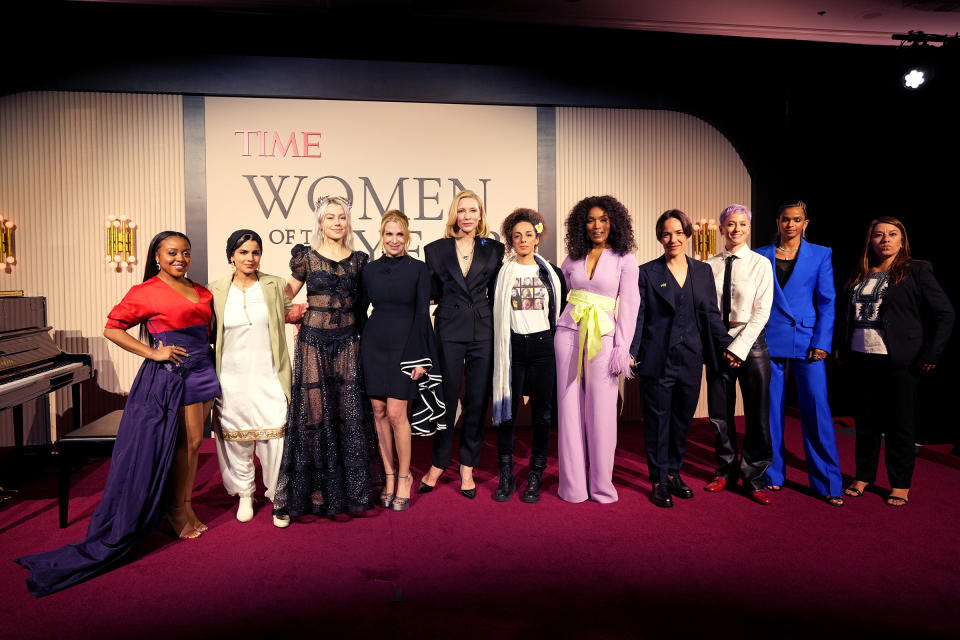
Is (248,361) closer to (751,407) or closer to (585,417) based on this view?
(585,417)

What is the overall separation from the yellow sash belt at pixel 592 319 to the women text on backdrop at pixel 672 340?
A: 0.25 metres

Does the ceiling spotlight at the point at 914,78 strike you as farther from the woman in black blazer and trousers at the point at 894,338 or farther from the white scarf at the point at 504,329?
the white scarf at the point at 504,329

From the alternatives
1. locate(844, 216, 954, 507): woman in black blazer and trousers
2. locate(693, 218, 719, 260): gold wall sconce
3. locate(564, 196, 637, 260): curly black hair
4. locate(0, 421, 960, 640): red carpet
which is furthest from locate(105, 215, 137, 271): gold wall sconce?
locate(844, 216, 954, 507): woman in black blazer and trousers

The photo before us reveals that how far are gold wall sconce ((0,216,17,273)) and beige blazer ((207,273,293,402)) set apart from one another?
10.5 ft

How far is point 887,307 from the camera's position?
11.2 ft

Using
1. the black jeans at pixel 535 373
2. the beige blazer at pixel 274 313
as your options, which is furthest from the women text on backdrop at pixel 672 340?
the beige blazer at pixel 274 313

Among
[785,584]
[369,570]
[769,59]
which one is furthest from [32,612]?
[769,59]

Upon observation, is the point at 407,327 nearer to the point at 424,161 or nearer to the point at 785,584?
the point at 785,584

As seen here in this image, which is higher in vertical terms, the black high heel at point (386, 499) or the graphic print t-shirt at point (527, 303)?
the graphic print t-shirt at point (527, 303)

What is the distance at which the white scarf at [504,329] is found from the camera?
11.2 ft

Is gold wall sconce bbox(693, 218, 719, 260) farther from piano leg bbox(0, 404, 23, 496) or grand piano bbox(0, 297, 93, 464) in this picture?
piano leg bbox(0, 404, 23, 496)

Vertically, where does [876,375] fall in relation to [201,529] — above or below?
above

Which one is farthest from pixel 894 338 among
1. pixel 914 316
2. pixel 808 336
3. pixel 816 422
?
pixel 816 422

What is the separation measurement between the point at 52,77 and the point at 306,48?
2.22 meters
